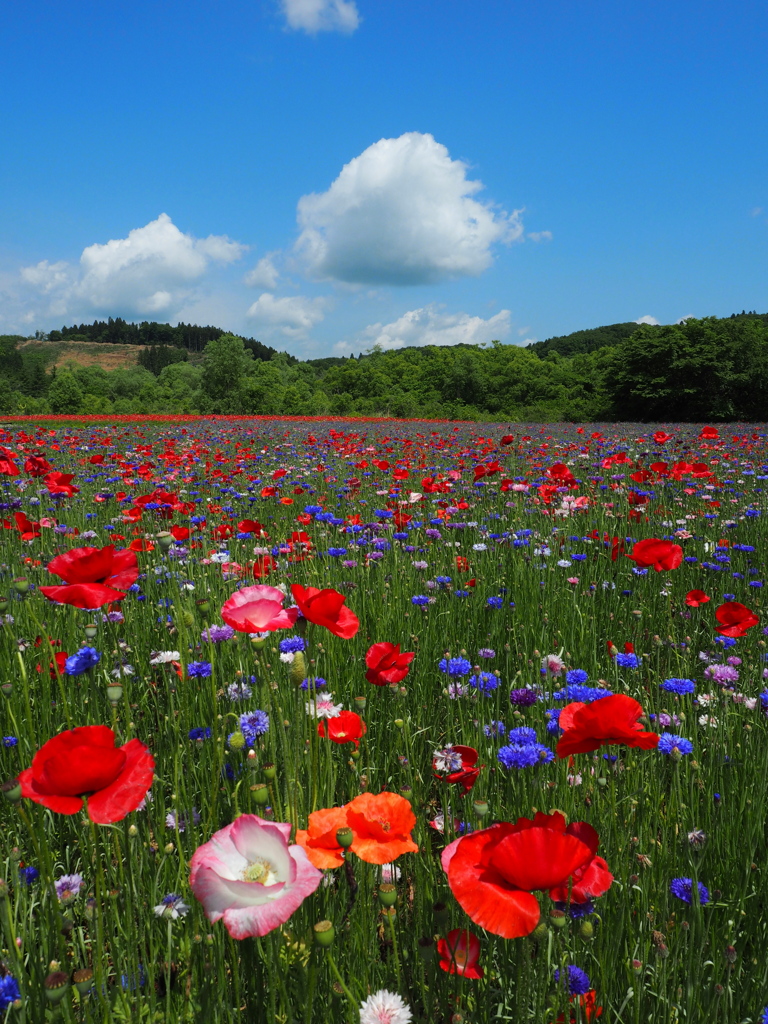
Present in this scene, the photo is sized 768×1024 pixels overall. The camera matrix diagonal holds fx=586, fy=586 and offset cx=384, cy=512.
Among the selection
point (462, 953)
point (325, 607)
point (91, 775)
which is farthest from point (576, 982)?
point (91, 775)

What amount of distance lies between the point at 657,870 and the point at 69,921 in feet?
4.17

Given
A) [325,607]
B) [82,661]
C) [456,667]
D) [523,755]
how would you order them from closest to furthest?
[325,607] → [523,755] → [82,661] → [456,667]

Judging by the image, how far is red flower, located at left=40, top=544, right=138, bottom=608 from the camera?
1.07 metres

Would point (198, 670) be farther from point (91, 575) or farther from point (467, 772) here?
point (467, 772)

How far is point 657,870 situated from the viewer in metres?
1.41

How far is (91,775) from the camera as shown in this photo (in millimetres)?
714

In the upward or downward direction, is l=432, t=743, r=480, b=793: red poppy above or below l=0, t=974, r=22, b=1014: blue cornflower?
above

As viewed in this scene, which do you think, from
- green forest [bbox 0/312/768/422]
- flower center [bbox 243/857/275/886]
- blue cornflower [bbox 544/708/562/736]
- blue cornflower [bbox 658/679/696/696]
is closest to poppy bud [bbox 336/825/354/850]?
flower center [bbox 243/857/275/886]

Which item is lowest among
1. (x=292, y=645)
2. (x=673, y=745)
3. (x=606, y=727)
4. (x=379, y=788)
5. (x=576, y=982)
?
(x=379, y=788)

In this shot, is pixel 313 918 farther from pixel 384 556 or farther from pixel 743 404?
pixel 743 404

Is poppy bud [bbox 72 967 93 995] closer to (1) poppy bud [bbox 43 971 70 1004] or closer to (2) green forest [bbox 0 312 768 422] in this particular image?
(1) poppy bud [bbox 43 971 70 1004]

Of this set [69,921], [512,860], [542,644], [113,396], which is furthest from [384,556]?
[113,396]

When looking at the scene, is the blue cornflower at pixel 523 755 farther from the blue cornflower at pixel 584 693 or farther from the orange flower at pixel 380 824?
the orange flower at pixel 380 824

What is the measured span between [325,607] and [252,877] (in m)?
0.43
